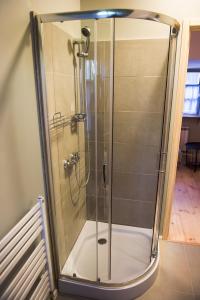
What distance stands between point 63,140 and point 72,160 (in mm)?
255

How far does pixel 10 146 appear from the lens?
3.59 feet

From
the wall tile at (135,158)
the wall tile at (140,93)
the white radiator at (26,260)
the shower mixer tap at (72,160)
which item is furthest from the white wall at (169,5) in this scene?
the white radiator at (26,260)

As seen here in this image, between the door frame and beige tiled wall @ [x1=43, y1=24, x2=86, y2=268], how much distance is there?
84 centimetres

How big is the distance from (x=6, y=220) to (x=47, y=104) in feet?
2.40

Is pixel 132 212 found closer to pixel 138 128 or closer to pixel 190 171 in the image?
pixel 138 128

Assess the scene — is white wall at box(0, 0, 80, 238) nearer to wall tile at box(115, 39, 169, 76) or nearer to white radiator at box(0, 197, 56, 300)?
white radiator at box(0, 197, 56, 300)

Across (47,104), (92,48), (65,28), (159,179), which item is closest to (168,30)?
(92,48)

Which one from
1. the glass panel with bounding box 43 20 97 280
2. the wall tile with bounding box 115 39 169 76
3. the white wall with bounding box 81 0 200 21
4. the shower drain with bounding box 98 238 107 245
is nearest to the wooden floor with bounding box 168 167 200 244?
the shower drain with bounding box 98 238 107 245

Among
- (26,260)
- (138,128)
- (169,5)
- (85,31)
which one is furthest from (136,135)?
(26,260)

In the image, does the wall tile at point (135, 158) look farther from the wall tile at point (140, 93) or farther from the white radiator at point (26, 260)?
the white radiator at point (26, 260)

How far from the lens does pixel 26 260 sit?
127 centimetres

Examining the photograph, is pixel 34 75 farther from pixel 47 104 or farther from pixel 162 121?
pixel 162 121

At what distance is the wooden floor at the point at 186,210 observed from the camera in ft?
7.89

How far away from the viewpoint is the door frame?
176cm
